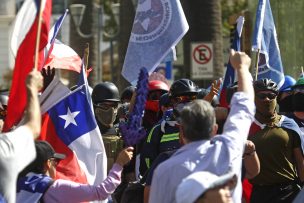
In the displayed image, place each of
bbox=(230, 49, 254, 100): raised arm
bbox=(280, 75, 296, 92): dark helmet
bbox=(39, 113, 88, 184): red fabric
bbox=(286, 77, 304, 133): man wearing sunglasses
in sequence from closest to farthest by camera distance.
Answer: bbox=(230, 49, 254, 100): raised arm < bbox=(39, 113, 88, 184): red fabric < bbox=(286, 77, 304, 133): man wearing sunglasses < bbox=(280, 75, 296, 92): dark helmet

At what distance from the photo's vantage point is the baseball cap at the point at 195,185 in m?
5.69

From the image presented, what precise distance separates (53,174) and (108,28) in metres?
35.3

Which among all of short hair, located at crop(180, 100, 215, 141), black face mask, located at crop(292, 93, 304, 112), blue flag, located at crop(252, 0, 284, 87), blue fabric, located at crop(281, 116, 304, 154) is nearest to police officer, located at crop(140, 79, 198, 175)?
blue fabric, located at crop(281, 116, 304, 154)

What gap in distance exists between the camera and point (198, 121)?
622cm

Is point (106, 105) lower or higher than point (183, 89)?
lower

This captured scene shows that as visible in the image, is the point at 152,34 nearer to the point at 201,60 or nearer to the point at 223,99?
the point at 223,99

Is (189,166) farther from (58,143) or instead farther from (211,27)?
(211,27)

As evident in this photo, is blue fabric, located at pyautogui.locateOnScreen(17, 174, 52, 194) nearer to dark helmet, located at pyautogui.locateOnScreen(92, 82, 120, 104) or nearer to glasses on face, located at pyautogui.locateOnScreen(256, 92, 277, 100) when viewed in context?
glasses on face, located at pyautogui.locateOnScreen(256, 92, 277, 100)

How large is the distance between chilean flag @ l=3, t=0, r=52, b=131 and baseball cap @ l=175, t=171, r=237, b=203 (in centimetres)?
171

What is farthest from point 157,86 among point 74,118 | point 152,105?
point 74,118

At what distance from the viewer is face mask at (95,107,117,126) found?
10.6m

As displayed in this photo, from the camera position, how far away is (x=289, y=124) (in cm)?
940

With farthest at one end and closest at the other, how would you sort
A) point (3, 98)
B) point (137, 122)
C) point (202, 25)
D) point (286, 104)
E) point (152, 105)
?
1. point (202, 25)
2. point (3, 98)
3. point (286, 104)
4. point (152, 105)
5. point (137, 122)

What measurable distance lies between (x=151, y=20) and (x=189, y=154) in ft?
11.7
